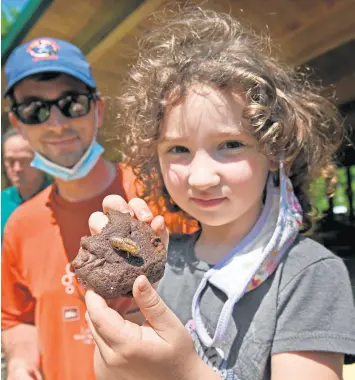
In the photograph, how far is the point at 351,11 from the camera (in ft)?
10.2

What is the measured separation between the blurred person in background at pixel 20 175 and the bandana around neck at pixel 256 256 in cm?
228

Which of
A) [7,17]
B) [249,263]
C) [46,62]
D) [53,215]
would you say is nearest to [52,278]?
[53,215]

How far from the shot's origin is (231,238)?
4.85 ft

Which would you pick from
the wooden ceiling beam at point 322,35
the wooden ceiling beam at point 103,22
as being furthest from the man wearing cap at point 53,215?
the wooden ceiling beam at point 322,35

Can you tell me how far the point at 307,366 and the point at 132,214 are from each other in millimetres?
713

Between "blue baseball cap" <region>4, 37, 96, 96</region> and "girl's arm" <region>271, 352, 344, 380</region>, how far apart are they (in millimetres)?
1754

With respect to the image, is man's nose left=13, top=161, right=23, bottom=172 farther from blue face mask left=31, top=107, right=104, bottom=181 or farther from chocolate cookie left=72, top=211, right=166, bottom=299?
chocolate cookie left=72, top=211, right=166, bottom=299

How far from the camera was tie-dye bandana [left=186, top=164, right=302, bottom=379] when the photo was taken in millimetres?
1290

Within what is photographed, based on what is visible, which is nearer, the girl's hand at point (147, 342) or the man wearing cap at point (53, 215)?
the girl's hand at point (147, 342)

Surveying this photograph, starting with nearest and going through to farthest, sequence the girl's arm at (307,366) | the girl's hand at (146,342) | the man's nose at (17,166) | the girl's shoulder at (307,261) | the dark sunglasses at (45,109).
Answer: the girl's hand at (146,342), the girl's arm at (307,366), the girl's shoulder at (307,261), the dark sunglasses at (45,109), the man's nose at (17,166)

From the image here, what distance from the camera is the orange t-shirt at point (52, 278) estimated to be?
188cm

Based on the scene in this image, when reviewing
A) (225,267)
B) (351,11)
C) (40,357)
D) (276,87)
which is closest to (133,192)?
(225,267)

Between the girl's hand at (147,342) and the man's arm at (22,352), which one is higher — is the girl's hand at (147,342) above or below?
above

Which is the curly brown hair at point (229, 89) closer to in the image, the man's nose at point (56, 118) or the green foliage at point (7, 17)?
the man's nose at point (56, 118)
